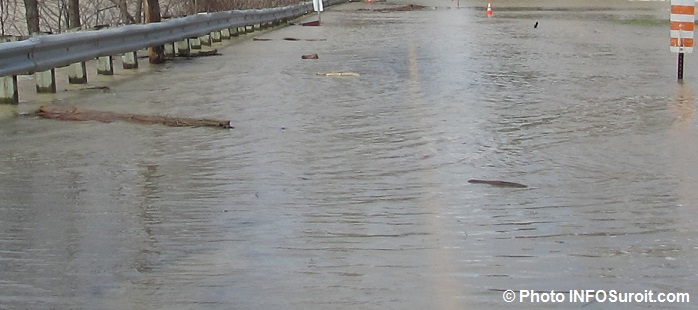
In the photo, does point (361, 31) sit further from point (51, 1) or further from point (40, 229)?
point (40, 229)

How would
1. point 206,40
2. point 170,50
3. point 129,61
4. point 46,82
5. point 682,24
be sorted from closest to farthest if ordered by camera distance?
point 46,82 < point 682,24 < point 129,61 < point 170,50 < point 206,40

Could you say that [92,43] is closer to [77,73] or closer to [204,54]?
[77,73]

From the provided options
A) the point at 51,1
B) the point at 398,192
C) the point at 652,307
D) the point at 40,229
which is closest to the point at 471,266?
the point at 652,307

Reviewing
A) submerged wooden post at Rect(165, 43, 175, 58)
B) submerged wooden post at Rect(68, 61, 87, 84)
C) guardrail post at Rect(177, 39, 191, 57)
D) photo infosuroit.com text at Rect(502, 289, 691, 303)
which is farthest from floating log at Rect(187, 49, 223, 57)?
→ photo infosuroit.com text at Rect(502, 289, 691, 303)

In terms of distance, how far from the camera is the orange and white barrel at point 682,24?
1530 cm

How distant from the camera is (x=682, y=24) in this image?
15.5 meters

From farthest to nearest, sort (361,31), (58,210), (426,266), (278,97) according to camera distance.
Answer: (361,31) < (278,97) < (58,210) < (426,266)

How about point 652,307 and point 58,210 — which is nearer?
point 652,307

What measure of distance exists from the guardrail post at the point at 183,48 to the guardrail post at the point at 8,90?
9158mm

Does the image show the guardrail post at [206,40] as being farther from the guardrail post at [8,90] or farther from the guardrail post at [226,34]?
the guardrail post at [8,90]

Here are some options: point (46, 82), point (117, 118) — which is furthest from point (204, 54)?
point (117, 118)

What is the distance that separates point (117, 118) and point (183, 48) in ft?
34.7

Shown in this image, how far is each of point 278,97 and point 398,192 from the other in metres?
6.37

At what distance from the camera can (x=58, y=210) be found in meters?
7.48
